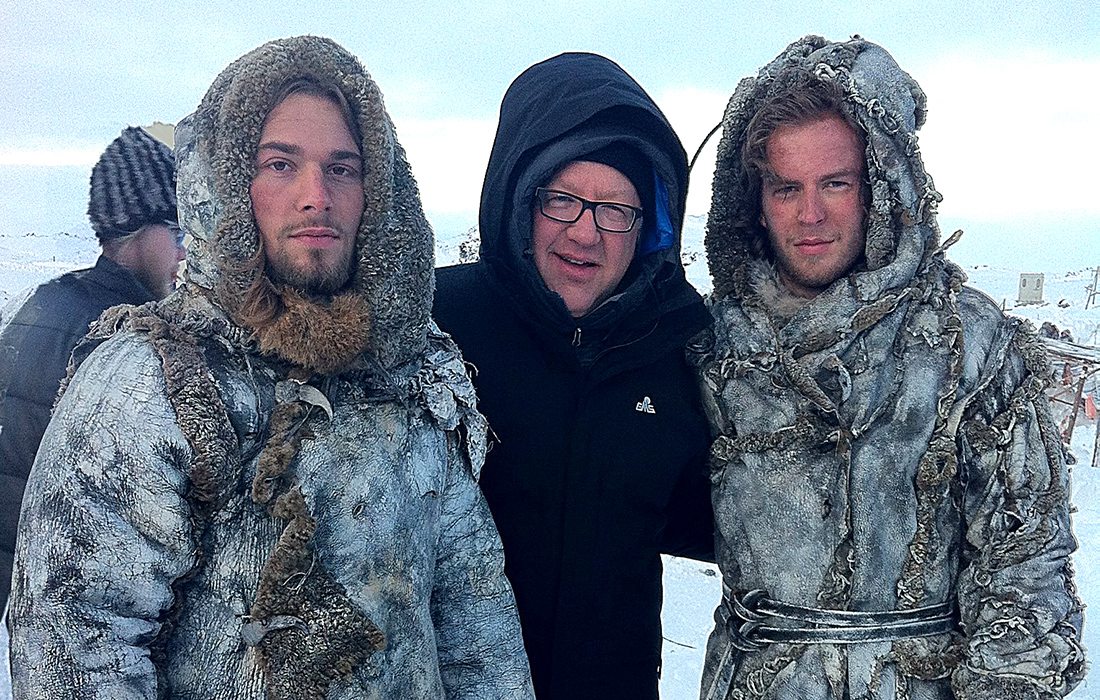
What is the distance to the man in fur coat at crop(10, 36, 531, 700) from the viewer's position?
1118 mm

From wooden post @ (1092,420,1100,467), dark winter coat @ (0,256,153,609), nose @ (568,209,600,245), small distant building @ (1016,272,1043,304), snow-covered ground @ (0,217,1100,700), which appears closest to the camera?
nose @ (568,209,600,245)

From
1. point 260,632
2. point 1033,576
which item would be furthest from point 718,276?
point 260,632

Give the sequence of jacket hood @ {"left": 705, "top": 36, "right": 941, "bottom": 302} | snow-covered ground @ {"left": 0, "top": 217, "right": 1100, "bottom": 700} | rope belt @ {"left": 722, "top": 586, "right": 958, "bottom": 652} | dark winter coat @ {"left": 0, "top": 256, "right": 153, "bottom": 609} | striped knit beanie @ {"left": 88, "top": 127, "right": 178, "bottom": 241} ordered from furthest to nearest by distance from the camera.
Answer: snow-covered ground @ {"left": 0, "top": 217, "right": 1100, "bottom": 700}
striped knit beanie @ {"left": 88, "top": 127, "right": 178, "bottom": 241}
dark winter coat @ {"left": 0, "top": 256, "right": 153, "bottom": 609}
jacket hood @ {"left": 705, "top": 36, "right": 941, "bottom": 302}
rope belt @ {"left": 722, "top": 586, "right": 958, "bottom": 652}

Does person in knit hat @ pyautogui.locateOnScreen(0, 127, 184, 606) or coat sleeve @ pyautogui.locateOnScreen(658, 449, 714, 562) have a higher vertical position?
person in knit hat @ pyautogui.locateOnScreen(0, 127, 184, 606)

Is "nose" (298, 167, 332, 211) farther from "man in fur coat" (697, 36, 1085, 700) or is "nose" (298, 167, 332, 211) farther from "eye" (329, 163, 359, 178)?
"man in fur coat" (697, 36, 1085, 700)

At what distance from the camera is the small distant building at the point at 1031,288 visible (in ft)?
48.7

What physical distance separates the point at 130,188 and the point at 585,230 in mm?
1936

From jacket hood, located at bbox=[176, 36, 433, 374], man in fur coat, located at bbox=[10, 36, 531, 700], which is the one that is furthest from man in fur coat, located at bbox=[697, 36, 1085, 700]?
jacket hood, located at bbox=[176, 36, 433, 374]

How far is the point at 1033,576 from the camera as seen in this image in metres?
1.55

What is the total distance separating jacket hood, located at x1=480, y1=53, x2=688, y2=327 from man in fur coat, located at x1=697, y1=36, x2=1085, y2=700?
228 mm

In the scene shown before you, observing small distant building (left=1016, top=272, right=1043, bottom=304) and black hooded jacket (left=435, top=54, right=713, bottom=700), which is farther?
small distant building (left=1016, top=272, right=1043, bottom=304)

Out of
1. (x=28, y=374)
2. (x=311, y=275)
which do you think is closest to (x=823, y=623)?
(x=311, y=275)

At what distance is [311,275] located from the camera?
1.34 m

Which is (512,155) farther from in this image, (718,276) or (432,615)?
(432,615)
